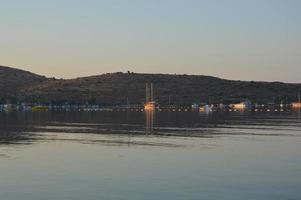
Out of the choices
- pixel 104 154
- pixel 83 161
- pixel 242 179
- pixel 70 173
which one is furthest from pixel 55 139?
pixel 242 179

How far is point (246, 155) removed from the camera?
51.7m

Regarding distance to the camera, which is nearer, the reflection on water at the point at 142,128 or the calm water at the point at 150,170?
the calm water at the point at 150,170

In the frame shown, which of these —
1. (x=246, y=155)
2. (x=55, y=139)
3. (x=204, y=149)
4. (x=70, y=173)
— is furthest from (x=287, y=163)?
(x=55, y=139)

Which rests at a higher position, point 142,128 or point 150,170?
point 142,128

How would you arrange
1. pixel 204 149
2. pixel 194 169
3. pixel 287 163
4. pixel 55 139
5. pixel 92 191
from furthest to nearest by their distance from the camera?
1. pixel 55 139
2. pixel 204 149
3. pixel 287 163
4. pixel 194 169
5. pixel 92 191

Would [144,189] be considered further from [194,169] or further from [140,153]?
[140,153]

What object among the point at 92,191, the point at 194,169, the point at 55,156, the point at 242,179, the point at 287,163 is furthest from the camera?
the point at 55,156

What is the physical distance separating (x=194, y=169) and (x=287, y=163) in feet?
25.4

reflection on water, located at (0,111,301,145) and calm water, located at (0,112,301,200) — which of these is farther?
reflection on water, located at (0,111,301,145)

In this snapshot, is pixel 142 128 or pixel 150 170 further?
pixel 142 128

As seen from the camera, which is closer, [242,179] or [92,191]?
[92,191]

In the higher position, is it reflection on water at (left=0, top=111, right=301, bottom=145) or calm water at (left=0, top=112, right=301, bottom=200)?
reflection on water at (left=0, top=111, right=301, bottom=145)

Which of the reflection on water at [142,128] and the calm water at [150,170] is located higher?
the reflection on water at [142,128]

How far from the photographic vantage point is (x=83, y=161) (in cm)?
4703
